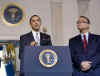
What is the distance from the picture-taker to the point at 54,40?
5.01 meters

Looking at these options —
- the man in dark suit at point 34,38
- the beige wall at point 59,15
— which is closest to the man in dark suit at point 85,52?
the man in dark suit at point 34,38

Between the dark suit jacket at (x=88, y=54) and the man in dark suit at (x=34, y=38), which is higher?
the man in dark suit at (x=34, y=38)

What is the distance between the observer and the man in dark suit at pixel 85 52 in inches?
91.4

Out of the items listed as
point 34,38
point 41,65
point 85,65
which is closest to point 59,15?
point 34,38

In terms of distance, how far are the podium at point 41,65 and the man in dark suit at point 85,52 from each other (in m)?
0.53

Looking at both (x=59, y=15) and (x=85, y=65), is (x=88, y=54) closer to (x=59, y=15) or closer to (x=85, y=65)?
(x=85, y=65)

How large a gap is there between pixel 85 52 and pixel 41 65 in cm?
94

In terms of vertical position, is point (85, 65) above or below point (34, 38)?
below

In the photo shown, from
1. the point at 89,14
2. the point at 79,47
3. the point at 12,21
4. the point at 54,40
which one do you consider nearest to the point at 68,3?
the point at 89,14

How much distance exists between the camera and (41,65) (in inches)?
71.1

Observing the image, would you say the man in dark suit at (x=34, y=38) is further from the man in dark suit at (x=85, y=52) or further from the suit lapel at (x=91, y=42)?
the suit lapel at (x=91, y=42)

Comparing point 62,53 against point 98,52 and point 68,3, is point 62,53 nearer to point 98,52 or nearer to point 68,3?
point 98,52

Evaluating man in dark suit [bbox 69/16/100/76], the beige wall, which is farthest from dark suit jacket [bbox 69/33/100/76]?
the beige wall

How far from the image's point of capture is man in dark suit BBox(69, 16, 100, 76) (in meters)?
2.32
